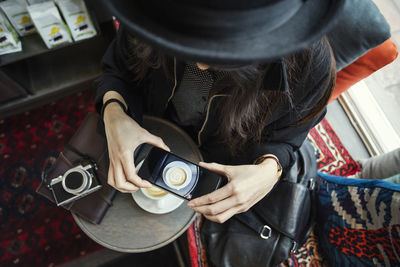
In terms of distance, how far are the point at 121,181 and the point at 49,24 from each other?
89 centimetres

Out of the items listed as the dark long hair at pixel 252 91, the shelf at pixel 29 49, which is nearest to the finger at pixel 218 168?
the dark long hair at pixel 252 91

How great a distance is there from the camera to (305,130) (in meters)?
0.87

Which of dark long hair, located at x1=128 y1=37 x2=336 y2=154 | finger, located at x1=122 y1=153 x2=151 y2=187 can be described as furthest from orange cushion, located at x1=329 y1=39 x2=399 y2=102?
finger, located at x1=122 y1=153 x2=151 y2=187

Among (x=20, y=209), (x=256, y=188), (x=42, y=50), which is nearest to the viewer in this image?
(x=256, y=188)

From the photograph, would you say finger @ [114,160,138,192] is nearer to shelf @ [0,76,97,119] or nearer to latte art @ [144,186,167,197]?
latte art @ [144,186,167,197]

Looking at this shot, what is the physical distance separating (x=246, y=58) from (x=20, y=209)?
1.56 metres

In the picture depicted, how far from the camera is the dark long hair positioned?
0.64 meters

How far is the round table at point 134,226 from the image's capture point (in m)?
0.89

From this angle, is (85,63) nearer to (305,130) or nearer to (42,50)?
(42,50)

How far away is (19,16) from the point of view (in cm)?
122

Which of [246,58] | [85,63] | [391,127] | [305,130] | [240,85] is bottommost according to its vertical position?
[391,127]

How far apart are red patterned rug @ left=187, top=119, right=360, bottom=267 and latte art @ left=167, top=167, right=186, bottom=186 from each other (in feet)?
1.30

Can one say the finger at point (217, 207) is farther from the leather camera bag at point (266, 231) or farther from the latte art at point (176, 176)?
the leather camera bag at point (266, 231)

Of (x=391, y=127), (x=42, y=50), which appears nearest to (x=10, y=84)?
(x=42, y=50)
